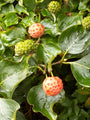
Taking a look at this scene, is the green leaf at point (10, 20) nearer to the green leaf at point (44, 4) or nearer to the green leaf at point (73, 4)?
the green leaf at point (44, 4)

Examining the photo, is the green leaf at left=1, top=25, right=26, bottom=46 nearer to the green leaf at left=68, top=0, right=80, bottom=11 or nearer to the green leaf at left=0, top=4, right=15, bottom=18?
the green leaf at left=0, top=4, right=15, bottom=18

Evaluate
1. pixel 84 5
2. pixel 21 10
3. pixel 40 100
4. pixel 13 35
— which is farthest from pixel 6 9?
pixel 40 100

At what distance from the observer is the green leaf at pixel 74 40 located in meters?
0.81

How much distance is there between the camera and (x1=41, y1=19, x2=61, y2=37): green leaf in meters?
0.89

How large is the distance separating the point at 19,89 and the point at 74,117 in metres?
0.35

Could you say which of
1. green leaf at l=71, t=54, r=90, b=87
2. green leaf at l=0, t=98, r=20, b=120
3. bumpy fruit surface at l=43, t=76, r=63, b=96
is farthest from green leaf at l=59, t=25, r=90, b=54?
green leaf at l=0, t=98, r=20, b=120

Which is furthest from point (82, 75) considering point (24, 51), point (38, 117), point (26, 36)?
point (38, 117)

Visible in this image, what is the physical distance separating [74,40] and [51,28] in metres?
0.14

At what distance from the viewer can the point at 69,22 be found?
0.94m

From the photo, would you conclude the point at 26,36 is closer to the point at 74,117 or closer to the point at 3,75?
the point at 3,75

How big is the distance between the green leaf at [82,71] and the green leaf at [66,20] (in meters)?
0.21

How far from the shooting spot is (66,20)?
0.95 meters

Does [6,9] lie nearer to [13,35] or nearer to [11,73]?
[13,35]

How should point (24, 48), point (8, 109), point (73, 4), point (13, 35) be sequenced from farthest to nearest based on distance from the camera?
point (73, 4) < point (13, 35) < point (24, 48) < point (8, 109)
